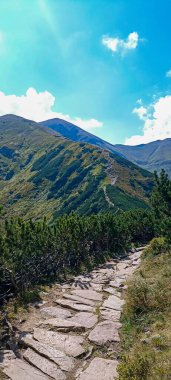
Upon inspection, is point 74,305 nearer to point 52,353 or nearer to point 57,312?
point 57,312

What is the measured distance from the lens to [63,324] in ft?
64.2

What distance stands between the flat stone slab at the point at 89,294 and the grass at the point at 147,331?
4644 mm

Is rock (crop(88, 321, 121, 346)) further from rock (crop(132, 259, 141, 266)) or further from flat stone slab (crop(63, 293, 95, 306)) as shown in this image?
rock (crop(132, 259, 141, 266))

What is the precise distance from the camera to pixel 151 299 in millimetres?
20203

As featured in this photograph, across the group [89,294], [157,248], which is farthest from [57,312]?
[157,248]

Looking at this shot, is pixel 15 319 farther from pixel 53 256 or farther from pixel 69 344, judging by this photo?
pixel 53 256

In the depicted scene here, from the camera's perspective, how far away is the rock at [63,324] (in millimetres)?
18984

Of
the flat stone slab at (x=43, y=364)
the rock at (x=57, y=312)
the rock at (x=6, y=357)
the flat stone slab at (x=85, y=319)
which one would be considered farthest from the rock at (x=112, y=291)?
the rock at (x=6, y=357)

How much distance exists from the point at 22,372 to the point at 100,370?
3383 millimetres

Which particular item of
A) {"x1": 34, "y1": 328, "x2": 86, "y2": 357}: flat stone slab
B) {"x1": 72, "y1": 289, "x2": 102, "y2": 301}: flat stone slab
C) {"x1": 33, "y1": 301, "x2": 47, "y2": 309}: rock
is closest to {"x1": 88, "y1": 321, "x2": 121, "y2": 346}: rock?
{"x1": 34, "y1": 328, "x2": 86, "y2": 357}: flat stone slab

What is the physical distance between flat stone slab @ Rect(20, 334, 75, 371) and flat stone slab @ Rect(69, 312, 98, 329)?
11.4 ft

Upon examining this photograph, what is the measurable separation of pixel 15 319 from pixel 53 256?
48.4 ft

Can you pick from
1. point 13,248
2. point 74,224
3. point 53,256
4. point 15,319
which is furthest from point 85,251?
point 15,319

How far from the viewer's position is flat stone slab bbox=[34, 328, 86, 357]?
16138mm
